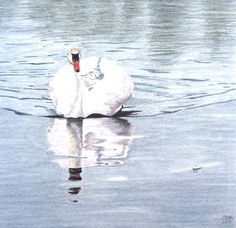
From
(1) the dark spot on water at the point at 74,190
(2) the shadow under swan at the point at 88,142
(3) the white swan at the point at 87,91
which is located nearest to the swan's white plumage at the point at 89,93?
(3) the white swan at the point at 87,91

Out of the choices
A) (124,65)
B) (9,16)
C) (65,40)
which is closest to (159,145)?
(124,65)

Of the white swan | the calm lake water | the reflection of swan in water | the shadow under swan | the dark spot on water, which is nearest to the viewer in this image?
the calm lake water

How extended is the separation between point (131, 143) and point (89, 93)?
2.89m

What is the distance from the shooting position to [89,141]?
21.3 meters

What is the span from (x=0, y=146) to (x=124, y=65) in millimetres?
12018

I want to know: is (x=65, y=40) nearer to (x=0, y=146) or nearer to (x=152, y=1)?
(x=0, y=146)

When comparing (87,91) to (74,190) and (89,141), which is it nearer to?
(89,141)

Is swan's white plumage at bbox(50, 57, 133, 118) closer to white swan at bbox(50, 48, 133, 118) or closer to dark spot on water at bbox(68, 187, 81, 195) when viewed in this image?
white swan at bbox(50, 48, 133, 118)

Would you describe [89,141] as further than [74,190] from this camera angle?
Yes

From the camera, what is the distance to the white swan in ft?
77.4

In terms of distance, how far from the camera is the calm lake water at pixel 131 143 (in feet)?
52.3

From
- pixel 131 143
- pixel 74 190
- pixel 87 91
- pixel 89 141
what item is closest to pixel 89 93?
pixel 87 91

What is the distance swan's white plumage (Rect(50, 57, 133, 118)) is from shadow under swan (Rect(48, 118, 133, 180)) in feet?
0.74

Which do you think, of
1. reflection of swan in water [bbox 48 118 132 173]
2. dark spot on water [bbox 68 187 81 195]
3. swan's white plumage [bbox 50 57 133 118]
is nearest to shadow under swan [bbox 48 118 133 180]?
reflection of swan in water [bbox 48 118 132 173]
